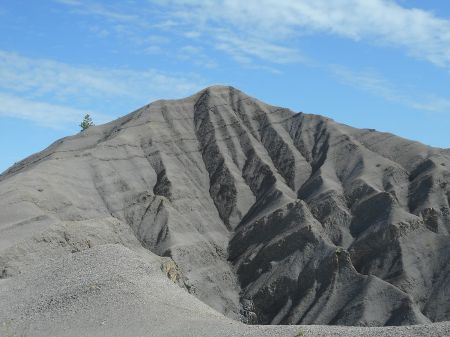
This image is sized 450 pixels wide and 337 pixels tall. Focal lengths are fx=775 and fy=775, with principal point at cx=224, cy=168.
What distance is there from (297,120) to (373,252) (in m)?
31.0

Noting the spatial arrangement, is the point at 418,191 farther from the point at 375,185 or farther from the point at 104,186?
the point at 104,186

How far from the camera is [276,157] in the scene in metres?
93.2

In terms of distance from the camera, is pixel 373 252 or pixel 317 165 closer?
pixel 373 252

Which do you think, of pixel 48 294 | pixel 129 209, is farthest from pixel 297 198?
pixel 48 294

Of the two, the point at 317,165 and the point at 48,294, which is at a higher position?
the point at 317,165

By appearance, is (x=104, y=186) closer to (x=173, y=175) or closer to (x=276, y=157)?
(x=173, y=175)

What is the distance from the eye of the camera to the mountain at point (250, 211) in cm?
6275

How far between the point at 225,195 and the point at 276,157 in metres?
9.74

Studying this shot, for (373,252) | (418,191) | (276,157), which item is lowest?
(373,252)

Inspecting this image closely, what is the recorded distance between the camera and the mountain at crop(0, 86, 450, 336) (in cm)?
6275

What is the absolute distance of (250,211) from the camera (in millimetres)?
84312

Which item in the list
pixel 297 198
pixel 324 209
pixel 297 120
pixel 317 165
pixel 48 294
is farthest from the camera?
pixel 297 120

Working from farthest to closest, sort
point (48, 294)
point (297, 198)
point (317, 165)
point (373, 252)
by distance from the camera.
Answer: point (317, 165) < point (297, 198) < point (373, 252) < point (48, 294)

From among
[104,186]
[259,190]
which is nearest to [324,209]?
[259,190]
